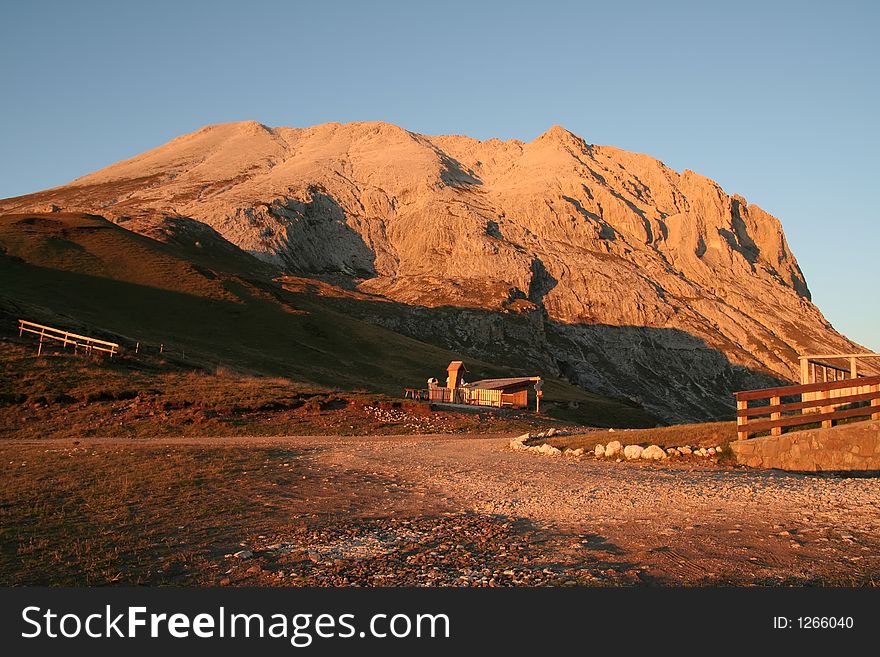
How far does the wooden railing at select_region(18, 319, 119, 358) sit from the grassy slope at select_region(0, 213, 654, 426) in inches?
199

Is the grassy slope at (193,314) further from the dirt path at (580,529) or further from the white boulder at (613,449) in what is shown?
the dirt path at (580,529)

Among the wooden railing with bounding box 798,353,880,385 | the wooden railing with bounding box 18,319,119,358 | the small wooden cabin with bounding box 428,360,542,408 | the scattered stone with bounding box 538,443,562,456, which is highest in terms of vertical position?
the wooden railing with bounding box 18,319,119,358

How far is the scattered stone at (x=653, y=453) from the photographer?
19.3 metres

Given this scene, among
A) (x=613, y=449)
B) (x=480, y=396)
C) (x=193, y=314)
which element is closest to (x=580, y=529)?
(x=613, y=449)

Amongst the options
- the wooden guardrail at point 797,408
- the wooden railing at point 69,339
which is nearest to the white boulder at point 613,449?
the wooden guardrail at point 797,408

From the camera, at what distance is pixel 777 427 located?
18.7 meters

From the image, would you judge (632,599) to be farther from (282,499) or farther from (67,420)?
(67,420)

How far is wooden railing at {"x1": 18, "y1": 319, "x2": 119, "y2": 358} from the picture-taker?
44312mm

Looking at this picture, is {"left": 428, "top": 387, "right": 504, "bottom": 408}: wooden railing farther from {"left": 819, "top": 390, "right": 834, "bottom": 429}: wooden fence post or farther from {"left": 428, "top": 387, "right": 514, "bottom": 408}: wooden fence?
{"left": 819, "top": 390, "right": 834, "bottom": 429}: wooden fence post

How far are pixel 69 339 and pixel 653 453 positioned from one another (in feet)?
143

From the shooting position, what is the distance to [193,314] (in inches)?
3214

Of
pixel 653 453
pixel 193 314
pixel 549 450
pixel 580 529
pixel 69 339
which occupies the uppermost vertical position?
pixel 193 314

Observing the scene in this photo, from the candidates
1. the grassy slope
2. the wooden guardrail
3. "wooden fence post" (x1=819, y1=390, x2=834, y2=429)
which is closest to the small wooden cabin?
the grassy slope

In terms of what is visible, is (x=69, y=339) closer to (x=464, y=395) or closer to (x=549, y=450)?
(x=464, y=395)
